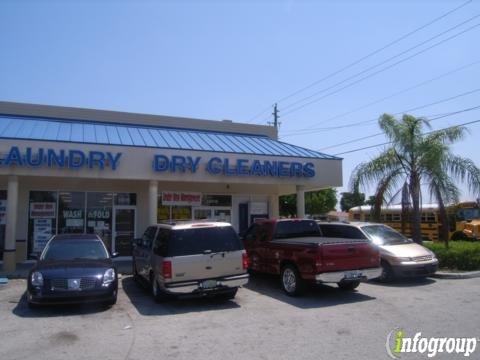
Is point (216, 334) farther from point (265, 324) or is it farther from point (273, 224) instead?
point (273, 224)

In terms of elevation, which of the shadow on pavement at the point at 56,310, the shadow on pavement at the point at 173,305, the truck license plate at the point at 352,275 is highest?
the truck license plate at the point at 352,275

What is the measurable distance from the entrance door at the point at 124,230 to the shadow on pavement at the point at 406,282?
9646mm

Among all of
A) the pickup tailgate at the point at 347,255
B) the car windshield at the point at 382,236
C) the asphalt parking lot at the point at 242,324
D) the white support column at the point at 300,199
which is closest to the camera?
the asphalt parking lot at the point at 242,324

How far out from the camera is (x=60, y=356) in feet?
21.1

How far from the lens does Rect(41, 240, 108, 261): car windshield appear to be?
1052cm

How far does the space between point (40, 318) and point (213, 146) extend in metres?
10.0

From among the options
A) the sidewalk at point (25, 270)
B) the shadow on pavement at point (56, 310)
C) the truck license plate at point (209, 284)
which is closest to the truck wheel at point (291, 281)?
the truck license plate at point (209, 284)

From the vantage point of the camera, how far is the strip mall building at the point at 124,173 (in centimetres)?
1445

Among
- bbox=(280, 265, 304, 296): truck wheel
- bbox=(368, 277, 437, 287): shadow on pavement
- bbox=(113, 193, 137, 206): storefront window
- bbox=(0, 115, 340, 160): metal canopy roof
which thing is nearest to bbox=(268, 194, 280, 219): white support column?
bbox=(0, 115, 340, 160): metal canopy roof

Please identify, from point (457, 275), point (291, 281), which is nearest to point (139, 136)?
point (291, 281)

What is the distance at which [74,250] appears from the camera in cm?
1080

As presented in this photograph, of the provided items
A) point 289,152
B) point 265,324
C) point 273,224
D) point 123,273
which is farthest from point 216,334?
point 289,152

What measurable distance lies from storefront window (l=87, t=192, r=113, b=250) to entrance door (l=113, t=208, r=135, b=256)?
0.90ft

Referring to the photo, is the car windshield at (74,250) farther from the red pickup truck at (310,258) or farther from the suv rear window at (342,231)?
the suv rear window at (342,231)
